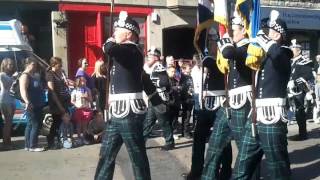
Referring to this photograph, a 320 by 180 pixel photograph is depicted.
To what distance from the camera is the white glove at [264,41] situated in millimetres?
4953

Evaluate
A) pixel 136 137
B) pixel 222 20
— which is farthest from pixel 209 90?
pixel 136 137

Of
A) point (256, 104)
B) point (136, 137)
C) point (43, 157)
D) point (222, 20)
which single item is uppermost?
point (222, 20)

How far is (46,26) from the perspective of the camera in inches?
650

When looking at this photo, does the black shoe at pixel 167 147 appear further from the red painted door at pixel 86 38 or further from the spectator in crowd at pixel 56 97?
the red painted door at pixel 86 38

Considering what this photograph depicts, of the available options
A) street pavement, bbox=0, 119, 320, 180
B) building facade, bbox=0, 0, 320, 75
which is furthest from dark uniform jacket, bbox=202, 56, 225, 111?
building facade, bbox=0, 0, 320, 75

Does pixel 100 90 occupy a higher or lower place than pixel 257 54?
lower

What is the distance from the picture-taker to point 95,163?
790 centimetres

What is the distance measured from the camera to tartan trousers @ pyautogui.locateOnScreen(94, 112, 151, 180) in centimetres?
538

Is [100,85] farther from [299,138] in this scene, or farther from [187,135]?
[299,138]

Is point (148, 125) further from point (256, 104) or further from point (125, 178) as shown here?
point (256, 104)

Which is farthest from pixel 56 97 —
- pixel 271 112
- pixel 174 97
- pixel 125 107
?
pixel 271 112

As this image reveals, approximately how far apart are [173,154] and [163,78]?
51.8 inches

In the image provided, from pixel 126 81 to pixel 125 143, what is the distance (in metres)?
0.63

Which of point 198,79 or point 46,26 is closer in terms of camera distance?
point 198,79
